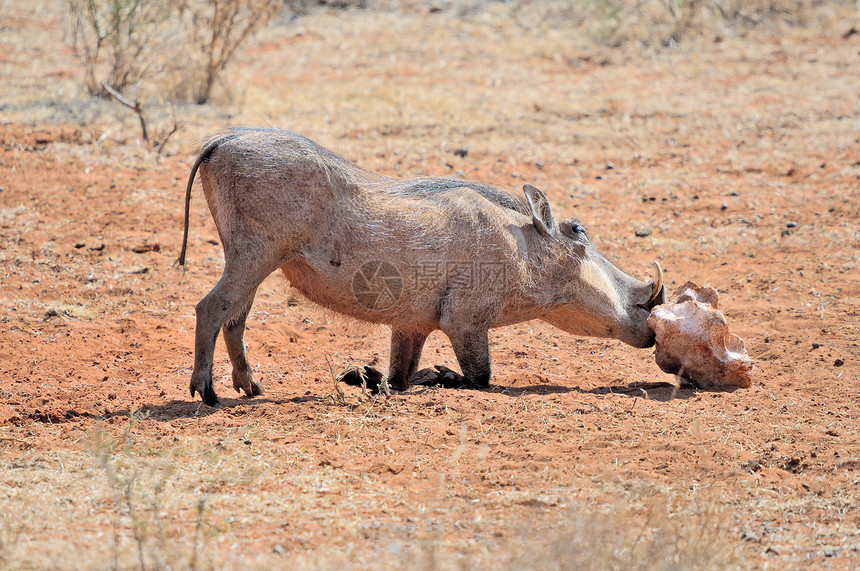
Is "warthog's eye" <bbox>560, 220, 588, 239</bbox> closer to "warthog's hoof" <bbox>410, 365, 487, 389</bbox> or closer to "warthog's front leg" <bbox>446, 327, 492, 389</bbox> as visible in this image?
"warthog's front leg" <bbox>446, 327, 492, 389</bbox>

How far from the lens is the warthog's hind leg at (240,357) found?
5543mm

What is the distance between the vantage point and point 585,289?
19.7 feet

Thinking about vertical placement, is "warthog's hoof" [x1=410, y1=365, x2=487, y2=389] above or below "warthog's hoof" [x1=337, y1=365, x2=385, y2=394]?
above

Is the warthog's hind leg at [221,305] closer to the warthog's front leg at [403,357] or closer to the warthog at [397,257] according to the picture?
the warthog at [397,257]

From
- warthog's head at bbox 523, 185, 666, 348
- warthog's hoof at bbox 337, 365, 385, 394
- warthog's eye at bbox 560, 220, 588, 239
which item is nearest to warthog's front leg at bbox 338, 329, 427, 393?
warthog's hoof at bbox 337, 365, 385, 394

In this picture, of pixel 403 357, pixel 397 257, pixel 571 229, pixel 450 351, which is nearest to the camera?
pixel 397 257

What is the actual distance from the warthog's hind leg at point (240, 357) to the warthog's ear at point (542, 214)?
196 cm

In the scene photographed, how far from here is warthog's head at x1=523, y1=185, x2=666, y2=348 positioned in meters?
5.96

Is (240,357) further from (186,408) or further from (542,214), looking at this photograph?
(542,214)

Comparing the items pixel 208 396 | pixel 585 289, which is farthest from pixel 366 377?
pixel 585 289

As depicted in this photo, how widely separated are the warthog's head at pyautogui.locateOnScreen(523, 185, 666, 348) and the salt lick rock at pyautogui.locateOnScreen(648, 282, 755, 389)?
172mm

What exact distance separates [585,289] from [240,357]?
2284 millimetres

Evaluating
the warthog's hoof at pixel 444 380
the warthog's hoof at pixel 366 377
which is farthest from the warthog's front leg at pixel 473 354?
the warthog's hoof at pixel 366 377

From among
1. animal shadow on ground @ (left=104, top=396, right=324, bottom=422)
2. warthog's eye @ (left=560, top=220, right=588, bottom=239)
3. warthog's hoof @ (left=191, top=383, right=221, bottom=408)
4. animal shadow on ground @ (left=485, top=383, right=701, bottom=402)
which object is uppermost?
warthog's eye @ (left=560, top=220, right=588, bottom=239)
